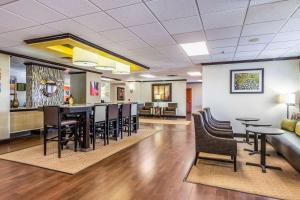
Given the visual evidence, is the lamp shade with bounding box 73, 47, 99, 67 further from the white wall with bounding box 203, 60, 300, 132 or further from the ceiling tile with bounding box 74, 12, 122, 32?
the white wall with bounding box 203, 60, 300, 132

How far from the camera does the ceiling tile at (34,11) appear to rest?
2.48 m

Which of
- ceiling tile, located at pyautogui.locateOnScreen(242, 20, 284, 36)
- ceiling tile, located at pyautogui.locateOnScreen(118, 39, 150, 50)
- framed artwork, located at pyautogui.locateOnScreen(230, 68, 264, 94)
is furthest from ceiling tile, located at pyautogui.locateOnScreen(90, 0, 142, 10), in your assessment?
framed artwork, located at pyautogui.locateOnScreen(230, 68, 264, 94)

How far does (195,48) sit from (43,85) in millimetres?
5441

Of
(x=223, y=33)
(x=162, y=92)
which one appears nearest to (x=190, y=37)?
(x=223, y=33)

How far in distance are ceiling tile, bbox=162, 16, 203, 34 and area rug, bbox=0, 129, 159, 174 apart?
9.20 ft

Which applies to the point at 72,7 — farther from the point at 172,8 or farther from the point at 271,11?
the point at 271,11

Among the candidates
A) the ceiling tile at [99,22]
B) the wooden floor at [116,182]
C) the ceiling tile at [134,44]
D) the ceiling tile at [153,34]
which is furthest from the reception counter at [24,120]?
the ceiling tile at [153,34]

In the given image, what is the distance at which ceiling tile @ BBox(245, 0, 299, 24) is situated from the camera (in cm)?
246

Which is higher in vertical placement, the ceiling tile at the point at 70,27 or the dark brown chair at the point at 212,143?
the ceiling tile at the point at 70,27

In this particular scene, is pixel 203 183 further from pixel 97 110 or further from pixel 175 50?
pixel 175 50

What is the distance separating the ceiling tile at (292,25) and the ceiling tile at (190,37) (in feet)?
4.51

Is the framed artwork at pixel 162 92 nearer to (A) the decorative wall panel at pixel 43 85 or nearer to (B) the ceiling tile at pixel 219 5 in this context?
(A) the decorative wall panel at pixel 43 85

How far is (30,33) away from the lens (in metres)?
3.55

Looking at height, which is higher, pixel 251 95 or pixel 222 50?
pixel 222 50
